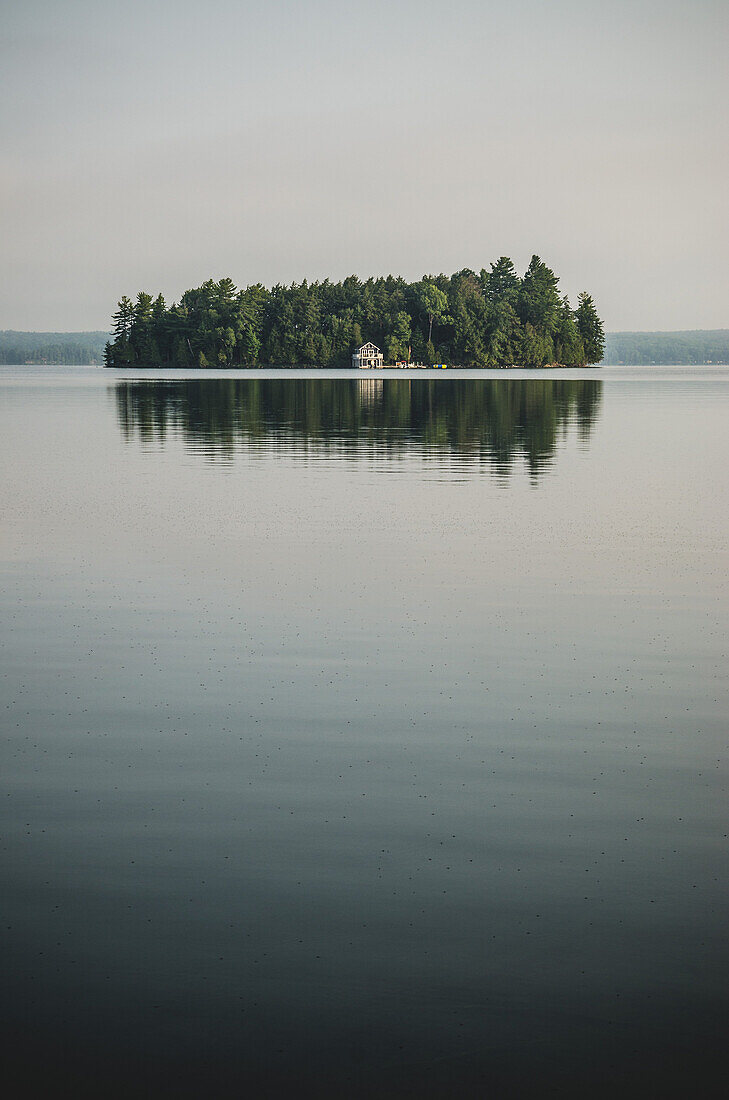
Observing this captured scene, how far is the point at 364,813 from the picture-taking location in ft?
24.5

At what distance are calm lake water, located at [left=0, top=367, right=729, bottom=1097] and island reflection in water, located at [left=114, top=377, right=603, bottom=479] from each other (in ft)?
48.1

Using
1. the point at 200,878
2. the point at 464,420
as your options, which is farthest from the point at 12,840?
the point at 464,420

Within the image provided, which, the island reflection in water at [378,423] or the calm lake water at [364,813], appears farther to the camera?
the island reflection in water at [378,423]

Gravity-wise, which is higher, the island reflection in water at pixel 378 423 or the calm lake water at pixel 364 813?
the island reflection in water at pixel 378 423

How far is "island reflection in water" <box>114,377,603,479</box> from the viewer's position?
119 ft

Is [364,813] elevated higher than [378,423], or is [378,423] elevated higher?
[378,423]

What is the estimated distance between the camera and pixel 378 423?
49.3 meters

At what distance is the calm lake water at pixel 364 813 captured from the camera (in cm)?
517

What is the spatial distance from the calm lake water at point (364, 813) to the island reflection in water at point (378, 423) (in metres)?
14.6

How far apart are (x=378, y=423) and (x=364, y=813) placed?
4241 cm

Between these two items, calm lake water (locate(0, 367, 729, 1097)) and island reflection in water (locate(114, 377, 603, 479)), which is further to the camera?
island reflection in water (locate(114, 377, 603, 479))

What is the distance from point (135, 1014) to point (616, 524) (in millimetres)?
16195

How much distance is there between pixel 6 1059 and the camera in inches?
197

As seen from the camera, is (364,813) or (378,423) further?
(378,423)
